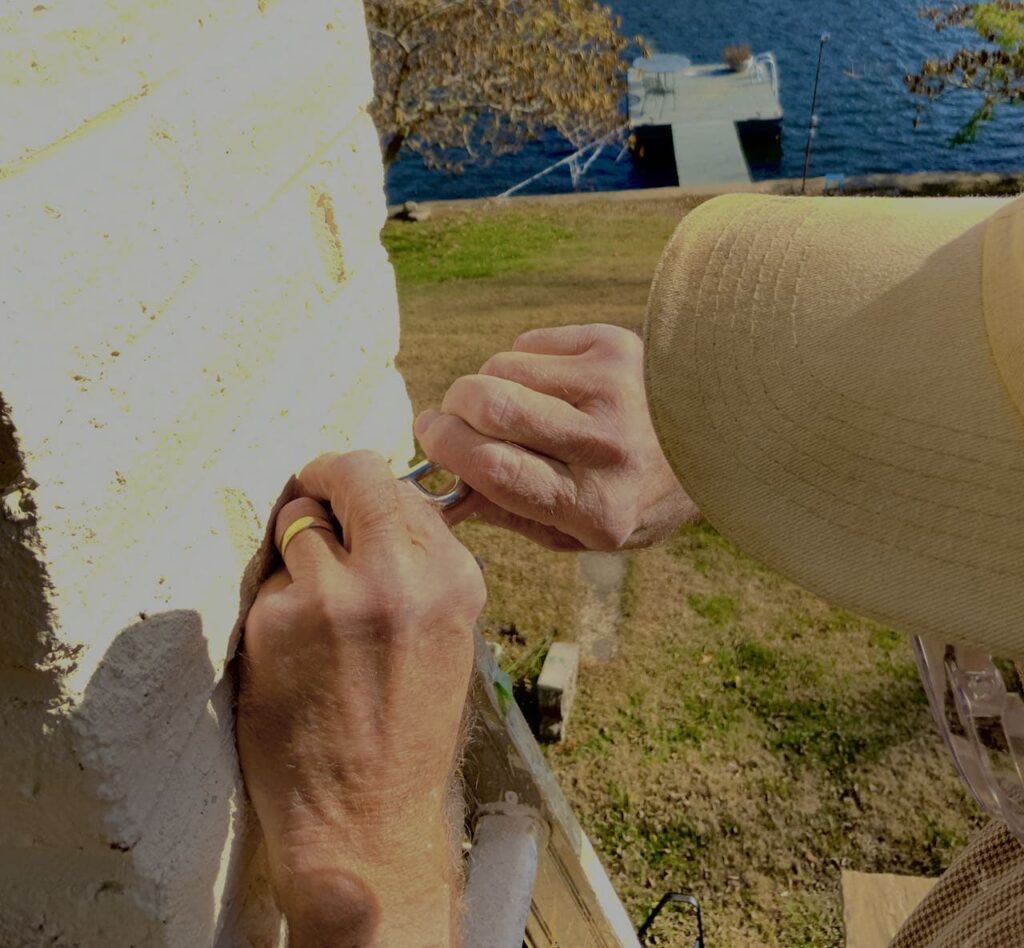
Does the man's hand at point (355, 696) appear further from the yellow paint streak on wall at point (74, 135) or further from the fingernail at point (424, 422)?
the yellow paint streak on wall at point (74, 135)

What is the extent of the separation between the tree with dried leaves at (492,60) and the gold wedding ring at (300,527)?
753cm

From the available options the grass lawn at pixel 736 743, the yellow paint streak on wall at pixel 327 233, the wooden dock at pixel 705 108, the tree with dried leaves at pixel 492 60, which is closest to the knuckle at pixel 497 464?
the yellow paint streak on wall at pixel 327 233

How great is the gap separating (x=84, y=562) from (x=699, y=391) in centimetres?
63

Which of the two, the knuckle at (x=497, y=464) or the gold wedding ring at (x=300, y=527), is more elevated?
the knuckle at (x=497, y=464)

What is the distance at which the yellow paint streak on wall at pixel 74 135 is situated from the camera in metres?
0.81

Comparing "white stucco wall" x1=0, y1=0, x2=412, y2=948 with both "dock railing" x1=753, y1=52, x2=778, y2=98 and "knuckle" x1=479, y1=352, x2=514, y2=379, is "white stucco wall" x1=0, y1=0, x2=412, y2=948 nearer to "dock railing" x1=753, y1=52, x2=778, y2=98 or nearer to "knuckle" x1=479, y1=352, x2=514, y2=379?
"knuckle" x1=479, y1=352, x2=514, y2=379

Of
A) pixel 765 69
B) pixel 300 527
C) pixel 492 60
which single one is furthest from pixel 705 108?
pixel 300 527

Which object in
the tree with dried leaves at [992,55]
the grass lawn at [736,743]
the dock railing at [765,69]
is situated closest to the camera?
the grass lawn at [736,743]

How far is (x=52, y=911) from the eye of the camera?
1.14m

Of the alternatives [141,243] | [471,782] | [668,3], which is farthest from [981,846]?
[668,3]

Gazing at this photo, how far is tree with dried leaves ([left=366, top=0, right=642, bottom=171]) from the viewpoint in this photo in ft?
26.5

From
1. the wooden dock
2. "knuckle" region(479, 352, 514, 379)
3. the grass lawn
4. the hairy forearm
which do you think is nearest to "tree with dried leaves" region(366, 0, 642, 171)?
the grass lawn

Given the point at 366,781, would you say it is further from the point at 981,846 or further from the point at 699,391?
the point at 981,846

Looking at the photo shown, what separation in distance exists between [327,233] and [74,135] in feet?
1.71
